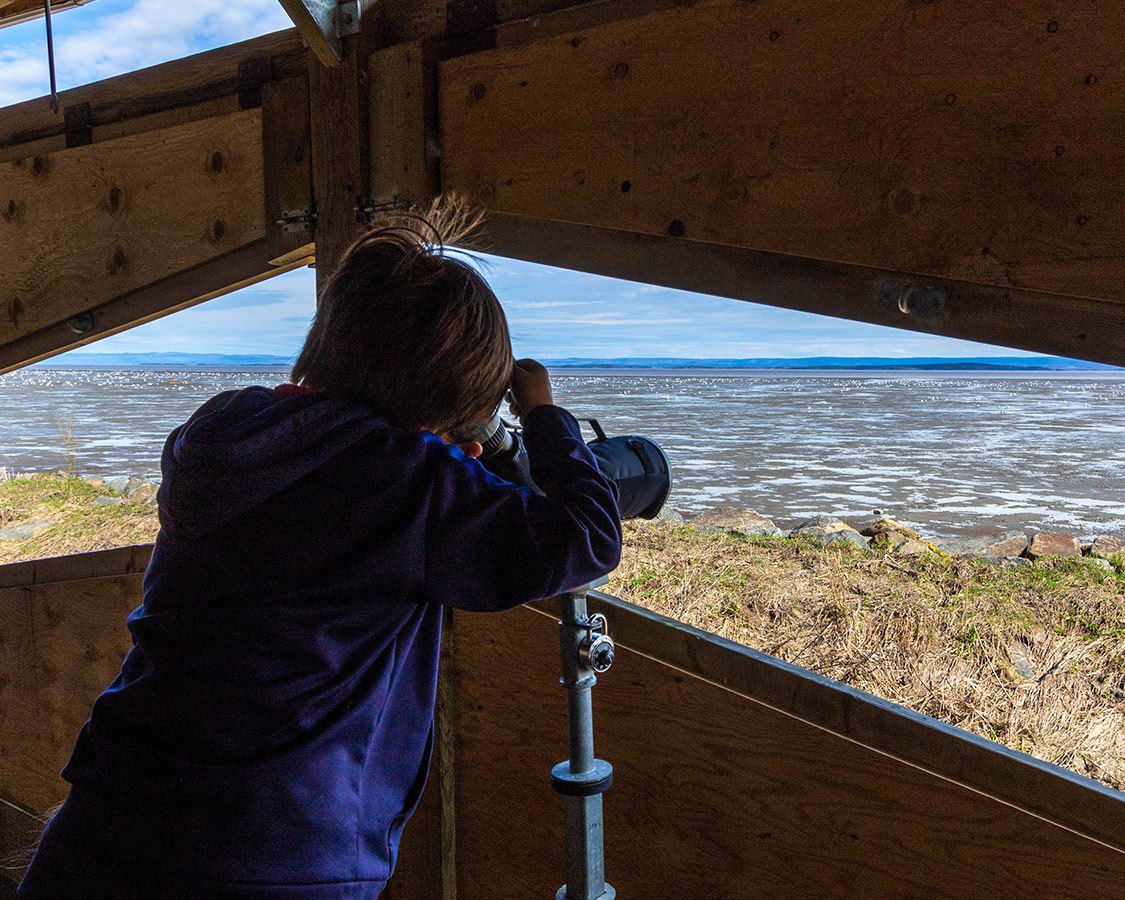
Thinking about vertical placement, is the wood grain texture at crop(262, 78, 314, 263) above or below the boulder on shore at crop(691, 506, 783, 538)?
above

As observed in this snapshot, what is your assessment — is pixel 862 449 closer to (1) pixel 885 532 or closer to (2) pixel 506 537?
(1) pixel 885 532

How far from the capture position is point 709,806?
1482 mm

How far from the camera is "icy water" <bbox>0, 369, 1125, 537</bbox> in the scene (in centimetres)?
477

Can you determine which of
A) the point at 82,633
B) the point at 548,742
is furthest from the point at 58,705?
the point at 548,742

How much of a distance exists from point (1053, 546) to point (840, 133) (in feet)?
8.51

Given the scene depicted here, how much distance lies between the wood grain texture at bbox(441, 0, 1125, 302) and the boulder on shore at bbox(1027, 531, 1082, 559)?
8.10 ft

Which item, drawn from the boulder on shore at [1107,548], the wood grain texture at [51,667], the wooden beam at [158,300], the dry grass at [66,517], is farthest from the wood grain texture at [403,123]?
the dry grass at [66,517]

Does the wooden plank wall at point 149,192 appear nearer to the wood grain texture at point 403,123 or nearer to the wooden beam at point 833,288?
the wood grain texture at point 403,123

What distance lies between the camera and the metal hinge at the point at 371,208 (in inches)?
67.1

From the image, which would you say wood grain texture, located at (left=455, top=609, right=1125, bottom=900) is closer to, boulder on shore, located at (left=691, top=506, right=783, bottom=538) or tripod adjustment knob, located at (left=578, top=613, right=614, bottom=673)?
tripod adjustment knob, located at (left=578, top=613, right=614, bottom=673)

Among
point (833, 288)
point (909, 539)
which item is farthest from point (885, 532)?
point (833, 288)

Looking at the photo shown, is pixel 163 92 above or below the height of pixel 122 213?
above

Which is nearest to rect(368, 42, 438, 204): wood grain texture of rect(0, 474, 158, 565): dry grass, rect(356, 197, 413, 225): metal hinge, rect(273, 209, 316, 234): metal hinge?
rect(356, 197, 413, 225): metal hinge

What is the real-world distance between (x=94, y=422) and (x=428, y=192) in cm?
1050
